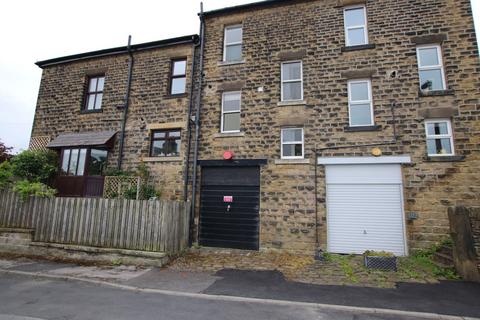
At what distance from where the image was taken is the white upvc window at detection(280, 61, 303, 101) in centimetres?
1130

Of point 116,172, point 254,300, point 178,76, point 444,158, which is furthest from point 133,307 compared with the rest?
point 178,76

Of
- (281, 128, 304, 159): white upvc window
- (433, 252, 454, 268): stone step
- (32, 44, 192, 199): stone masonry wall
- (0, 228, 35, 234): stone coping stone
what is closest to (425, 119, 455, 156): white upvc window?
(433, 252, 454, 268): stone step

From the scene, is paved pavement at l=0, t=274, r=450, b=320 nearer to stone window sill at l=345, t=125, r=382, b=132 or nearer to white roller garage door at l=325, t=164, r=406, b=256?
white roller garage door at l=325, t=164, r=406, b=256

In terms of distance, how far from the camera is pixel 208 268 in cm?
825

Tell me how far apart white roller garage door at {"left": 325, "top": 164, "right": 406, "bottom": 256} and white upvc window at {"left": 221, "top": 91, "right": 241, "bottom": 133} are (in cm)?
441

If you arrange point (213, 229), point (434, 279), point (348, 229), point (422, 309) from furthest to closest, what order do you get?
point (213, 229) → point (348, 229) → point (434, 279) → point (422, 309)

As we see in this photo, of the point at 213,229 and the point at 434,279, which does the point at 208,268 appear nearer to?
the point at 213,229

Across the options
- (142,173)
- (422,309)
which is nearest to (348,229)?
(422,309)

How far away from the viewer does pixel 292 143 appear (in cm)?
1088

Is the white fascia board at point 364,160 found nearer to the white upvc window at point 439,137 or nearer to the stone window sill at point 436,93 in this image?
the white upvc window at point 439,137

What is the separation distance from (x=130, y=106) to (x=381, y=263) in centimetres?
1236

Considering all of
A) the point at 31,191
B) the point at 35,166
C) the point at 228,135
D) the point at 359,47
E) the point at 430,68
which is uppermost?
the point at 359,47

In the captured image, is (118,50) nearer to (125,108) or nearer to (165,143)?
(125,108)

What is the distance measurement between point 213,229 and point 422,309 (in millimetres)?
7468
